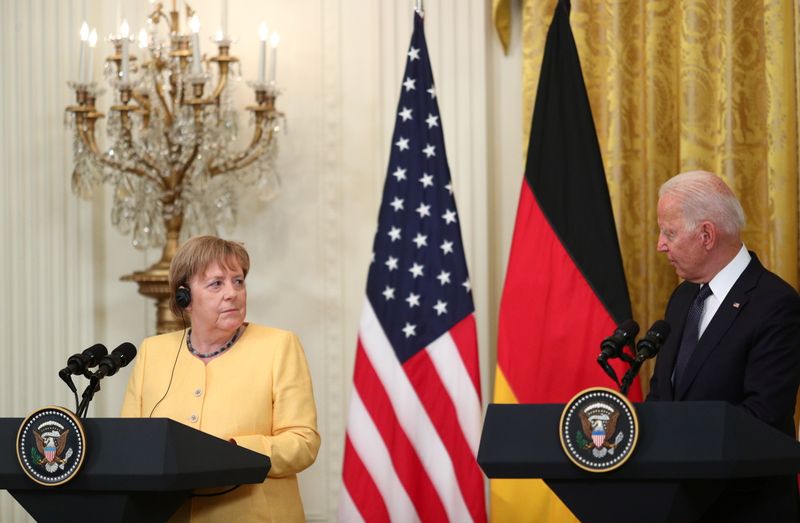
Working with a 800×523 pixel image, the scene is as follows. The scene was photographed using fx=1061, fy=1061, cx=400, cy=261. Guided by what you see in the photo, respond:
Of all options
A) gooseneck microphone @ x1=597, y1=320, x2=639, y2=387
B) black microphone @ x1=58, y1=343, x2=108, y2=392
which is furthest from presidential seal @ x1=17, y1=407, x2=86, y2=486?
gooseneck microphone @ x1=597, y1=320, x2=639, y2=387

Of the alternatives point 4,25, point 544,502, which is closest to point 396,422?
point 544,502

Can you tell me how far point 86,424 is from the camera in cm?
258

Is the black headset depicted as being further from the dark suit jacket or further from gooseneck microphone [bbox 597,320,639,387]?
the dark suit jacket

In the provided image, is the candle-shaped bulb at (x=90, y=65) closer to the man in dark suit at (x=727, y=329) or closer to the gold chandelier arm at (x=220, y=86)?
the gold chandelier arm at (x=220, y=86)

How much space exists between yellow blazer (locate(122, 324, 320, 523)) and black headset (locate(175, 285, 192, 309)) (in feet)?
0.46

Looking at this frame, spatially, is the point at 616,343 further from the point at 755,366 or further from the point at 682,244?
the point at 682,244

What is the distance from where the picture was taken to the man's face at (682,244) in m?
3.06

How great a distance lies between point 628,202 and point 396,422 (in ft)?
4.63

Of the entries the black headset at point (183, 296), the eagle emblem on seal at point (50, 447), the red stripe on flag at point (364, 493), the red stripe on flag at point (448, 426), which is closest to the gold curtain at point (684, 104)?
the red stripe on flag at point (448, 426)

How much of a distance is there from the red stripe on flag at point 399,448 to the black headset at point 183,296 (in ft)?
4.25

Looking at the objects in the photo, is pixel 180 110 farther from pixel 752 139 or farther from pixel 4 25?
pixel 752 139

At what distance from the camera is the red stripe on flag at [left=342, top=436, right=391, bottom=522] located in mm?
4289

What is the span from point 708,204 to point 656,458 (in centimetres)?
96

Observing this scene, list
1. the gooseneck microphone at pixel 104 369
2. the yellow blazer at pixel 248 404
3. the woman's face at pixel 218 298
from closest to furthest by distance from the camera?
the gooseneck microphone at pixel 104 369 < the yellow blazer at pixel 248 404 < the woman's face at pixel 218 298
